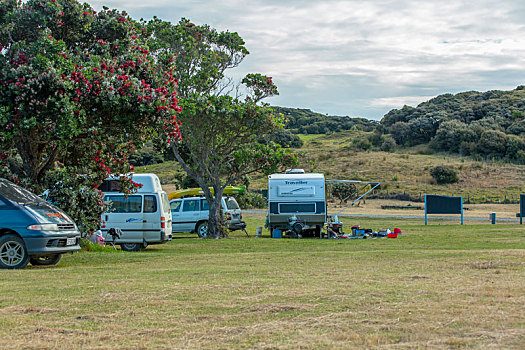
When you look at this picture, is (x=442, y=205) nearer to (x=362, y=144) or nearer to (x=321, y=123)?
(x=362, y=144)

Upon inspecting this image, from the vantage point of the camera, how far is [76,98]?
1351 centimetres

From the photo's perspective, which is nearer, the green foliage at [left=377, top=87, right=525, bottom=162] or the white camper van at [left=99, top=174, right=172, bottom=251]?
the white camper van at [left=99, top=174, right=172, bottom=251]

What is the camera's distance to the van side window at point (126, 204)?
20078mm

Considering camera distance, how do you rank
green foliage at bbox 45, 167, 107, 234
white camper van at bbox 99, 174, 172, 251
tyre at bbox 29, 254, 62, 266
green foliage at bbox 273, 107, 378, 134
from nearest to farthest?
tyre at bbox 29, 254, 62, 266 < green foliage at bbox 45, 167, 107, 234 < white camper van at bbox 99, 174, 172, 251 < green foliage at bbox 273, 107, 378, 134

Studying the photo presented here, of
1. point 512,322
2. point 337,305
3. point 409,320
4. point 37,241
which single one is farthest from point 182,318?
point 37,241

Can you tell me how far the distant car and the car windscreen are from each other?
570 inches

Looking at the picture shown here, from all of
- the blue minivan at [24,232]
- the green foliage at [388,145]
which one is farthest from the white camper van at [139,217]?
the green foliage at [388,145]

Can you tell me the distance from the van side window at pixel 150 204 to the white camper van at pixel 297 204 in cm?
656

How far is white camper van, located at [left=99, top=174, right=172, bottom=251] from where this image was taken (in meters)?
19.9

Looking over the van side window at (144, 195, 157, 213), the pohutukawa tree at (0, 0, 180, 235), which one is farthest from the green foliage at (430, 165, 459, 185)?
the pohutukawa tree at (0, 0, 180, 235)

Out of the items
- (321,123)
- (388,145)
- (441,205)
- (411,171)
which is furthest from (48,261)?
(321,123)

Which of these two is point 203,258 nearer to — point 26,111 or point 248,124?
point 26,111

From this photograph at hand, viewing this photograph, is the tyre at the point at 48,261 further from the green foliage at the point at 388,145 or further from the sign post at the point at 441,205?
the green foliage at the point at 388,145

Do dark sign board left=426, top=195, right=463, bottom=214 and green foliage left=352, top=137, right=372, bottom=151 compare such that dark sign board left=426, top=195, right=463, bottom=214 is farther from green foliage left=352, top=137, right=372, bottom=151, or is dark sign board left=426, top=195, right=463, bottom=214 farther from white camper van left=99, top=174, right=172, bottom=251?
green foliage left=352, top=137, right=372, bottom=151
